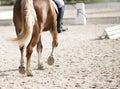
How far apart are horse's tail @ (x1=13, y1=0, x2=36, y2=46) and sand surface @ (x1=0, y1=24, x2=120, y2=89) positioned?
0.35m

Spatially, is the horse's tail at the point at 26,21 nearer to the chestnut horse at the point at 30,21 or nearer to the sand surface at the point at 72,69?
the chestnut horse at the point at 30,21

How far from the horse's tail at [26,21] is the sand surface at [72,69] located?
35cm

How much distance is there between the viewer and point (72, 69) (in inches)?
343

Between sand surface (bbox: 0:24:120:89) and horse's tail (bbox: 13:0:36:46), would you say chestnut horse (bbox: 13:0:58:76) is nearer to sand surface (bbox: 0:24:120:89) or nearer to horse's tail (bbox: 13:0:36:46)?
horse's tail (bbox: 13:0:36:46)

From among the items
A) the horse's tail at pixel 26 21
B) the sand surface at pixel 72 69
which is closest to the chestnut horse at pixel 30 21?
the horse's tail at pixel 26 21

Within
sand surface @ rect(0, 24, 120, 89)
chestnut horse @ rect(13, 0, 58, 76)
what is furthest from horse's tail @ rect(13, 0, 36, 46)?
sand surface @ rect(0, 24, 120, 89)

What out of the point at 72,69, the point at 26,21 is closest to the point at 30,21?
the point at 26,21

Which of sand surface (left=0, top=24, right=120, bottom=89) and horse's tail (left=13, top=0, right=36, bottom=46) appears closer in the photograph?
sand surface (left=0, top=24, right=120, bottom=89)

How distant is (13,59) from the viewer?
10.4m

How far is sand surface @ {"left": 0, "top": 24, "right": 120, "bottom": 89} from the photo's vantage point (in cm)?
728

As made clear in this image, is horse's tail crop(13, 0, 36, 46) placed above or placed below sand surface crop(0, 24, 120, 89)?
above

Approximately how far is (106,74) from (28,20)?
2059mm

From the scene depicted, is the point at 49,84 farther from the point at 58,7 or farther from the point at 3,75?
the point at 58,7

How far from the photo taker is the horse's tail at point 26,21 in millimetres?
7613
